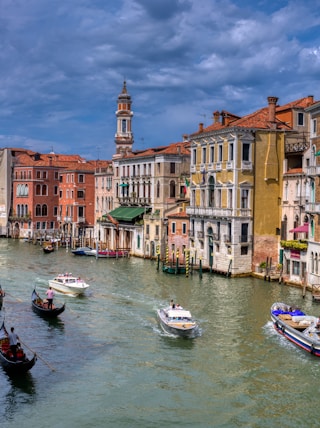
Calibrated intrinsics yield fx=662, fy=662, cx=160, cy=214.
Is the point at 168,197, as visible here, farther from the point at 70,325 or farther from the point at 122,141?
the point at 70,325

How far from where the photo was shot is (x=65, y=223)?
236 feet

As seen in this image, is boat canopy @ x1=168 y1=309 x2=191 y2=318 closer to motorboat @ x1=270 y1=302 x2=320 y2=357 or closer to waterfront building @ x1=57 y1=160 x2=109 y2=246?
motorboat @ x1=270 y1=302 x2=320 y2=357

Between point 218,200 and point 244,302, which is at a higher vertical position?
point 218,200

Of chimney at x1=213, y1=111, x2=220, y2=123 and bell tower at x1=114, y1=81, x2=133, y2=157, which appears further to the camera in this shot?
bell tower at x1=114, y1=81, x2=133, y2=157

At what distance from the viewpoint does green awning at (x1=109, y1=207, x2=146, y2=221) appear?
54300 millimetres

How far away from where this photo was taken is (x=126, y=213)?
5609 cm

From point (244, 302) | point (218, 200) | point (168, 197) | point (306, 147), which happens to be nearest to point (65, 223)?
point (168, 197)

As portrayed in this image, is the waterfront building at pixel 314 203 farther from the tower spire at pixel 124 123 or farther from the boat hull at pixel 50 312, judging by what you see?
the tower spire at pixel 124 123

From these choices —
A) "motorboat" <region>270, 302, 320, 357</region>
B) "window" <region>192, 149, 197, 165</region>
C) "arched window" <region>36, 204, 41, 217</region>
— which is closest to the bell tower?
"arched window" <region>36, 204, 41, 217</region>

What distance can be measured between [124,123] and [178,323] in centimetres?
4426

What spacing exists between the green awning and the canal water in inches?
788

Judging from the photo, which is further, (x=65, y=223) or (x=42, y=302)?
(x=65, y=223)

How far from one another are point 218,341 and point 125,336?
3.48 metres

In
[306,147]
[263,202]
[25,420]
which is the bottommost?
[25,420]
